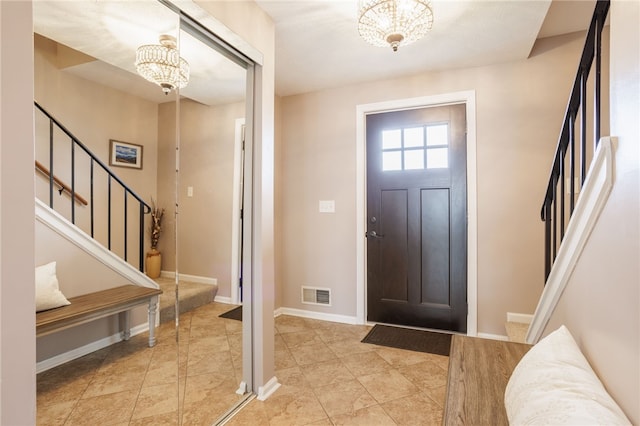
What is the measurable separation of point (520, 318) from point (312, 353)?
1780 millimetres

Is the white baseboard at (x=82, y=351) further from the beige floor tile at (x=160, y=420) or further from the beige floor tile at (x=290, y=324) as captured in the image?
the beige floor tile at (x=290, y=324)

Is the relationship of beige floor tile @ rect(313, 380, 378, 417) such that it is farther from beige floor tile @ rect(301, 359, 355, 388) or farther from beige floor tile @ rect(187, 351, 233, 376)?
beige floor tile @ rect(187, 351, 233, 376)

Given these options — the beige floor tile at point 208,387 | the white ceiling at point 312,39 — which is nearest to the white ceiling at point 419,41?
the white ceiling at point 312,39

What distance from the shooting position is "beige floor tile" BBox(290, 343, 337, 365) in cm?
257

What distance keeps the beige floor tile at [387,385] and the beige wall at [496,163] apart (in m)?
1.07

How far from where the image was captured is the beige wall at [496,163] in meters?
2.72

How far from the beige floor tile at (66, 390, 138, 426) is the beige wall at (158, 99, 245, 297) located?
22.3 inches

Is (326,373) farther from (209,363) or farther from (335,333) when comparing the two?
(209,363)

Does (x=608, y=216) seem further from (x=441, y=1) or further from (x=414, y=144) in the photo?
(x=414, y=144)

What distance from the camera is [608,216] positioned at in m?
1.10

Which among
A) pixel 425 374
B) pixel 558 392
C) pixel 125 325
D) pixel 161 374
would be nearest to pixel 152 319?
pixel 125 325

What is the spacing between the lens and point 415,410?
193 centimetres

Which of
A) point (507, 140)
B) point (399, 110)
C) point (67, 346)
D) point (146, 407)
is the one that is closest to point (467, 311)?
point (507, 140)

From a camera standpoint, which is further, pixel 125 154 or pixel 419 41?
pixel 419 41
